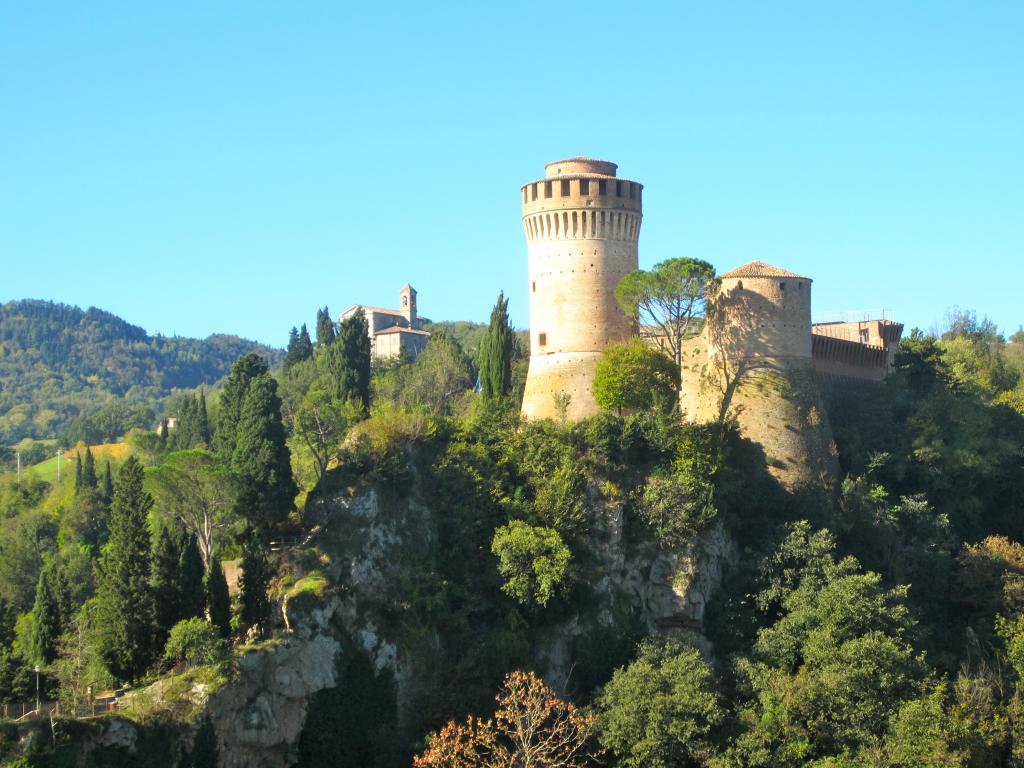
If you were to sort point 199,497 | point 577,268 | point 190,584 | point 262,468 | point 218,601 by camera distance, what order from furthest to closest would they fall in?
point 577,268 → point 199,497 → point 262,468 → point 218,601 → point 190,584

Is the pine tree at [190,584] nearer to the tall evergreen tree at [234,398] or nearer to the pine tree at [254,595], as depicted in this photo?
the pine tree at [254,595]

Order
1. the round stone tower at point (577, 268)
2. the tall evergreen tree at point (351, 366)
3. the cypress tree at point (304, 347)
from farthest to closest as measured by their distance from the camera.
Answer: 1. the cypress tree at point (304, 347)
2. the tall evergreen tree at point (351, 366)
3. the round stone tower at point (577, 268)

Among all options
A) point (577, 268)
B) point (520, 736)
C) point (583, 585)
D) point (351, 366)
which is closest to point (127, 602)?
point (520, 736)

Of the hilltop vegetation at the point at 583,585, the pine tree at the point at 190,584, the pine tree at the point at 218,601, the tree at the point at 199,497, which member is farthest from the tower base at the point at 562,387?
the pine tree at the point at 190,584

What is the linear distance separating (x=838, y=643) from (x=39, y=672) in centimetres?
2170

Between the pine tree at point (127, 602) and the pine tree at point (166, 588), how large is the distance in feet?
0.64

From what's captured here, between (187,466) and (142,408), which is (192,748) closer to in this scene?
(187,466)

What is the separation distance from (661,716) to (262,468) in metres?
13.6

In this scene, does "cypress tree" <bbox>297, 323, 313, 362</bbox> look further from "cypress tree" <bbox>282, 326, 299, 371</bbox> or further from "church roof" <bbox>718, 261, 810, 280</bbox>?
"church roof" <bbox>718, 261, 810, 280</bbox>

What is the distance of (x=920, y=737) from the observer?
33.8m

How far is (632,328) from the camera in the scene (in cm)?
4431

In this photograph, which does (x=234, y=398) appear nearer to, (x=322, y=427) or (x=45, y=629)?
(x=322, y=427)

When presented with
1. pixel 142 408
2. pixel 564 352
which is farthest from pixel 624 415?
pixel 142 408

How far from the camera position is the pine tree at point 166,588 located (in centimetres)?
3212
